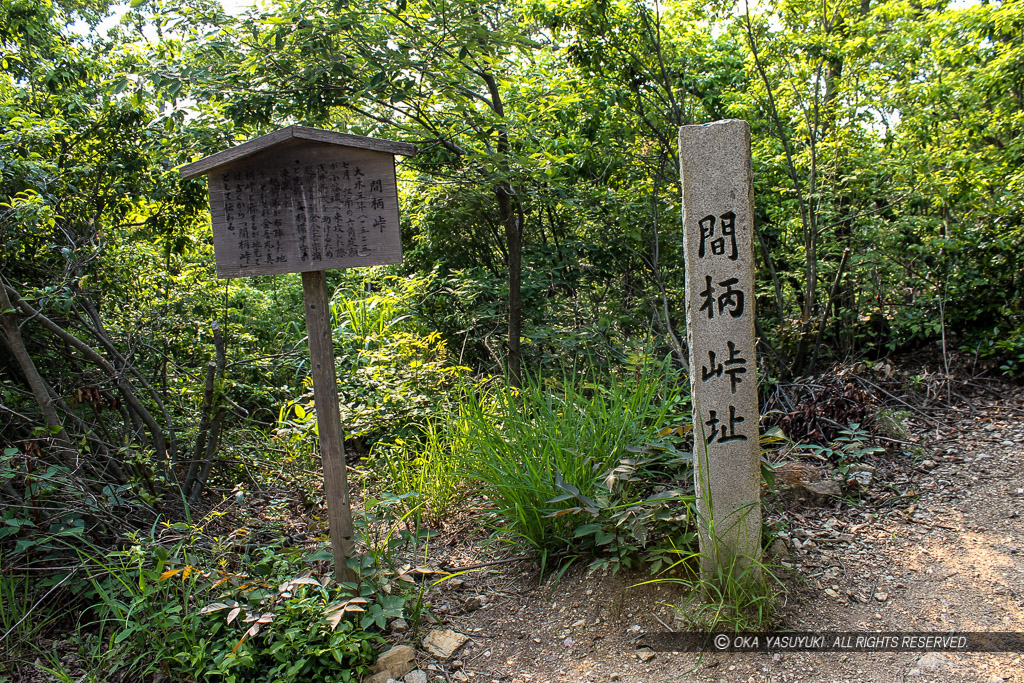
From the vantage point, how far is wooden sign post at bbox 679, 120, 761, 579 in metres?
2.50

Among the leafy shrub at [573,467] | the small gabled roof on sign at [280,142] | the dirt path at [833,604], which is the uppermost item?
the small gabled roof on sign at [280,142]

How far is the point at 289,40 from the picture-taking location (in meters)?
3.88

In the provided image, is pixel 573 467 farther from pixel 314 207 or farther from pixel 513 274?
pixel 513 274

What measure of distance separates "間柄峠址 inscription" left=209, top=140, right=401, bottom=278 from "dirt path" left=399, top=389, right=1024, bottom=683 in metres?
1.68

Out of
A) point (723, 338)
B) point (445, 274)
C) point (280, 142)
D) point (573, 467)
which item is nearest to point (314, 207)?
point (280, 142)

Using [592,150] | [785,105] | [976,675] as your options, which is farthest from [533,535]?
[785,105]

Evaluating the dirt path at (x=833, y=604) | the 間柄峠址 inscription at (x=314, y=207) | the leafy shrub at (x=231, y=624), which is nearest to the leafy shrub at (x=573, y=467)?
the dirt path at (x=833, y=604)

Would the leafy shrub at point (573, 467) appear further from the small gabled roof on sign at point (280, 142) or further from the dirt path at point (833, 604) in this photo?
the small gabled roof on sign at point (280, 142)

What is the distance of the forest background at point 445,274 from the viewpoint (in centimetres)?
297

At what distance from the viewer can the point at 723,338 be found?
2527 mm

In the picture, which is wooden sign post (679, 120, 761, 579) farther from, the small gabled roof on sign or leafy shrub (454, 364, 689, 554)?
the small gabled roof on sign

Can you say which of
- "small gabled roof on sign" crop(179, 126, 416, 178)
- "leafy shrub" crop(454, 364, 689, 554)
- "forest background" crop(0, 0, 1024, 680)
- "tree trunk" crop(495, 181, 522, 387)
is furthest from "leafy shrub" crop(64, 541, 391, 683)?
"tree trunk" crop(495, 181, 522, 387)

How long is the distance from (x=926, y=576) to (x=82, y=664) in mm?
3594

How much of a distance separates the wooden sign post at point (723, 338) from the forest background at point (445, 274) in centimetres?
20
